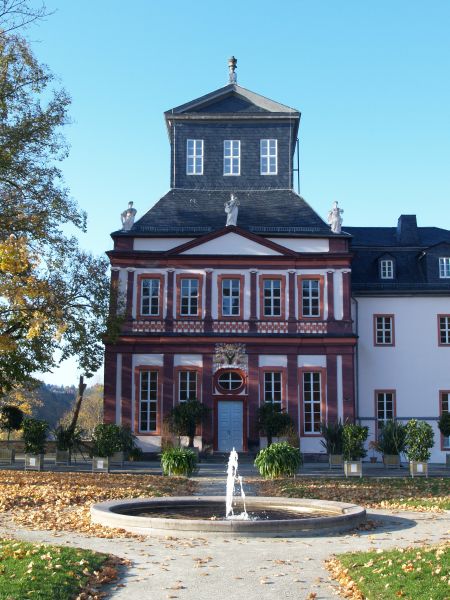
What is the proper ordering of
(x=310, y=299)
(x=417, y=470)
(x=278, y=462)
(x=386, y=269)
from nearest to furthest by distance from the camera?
1. (x=278, y=462)
2. (x=417, y=470)
3. (x=310, y=299)
4. (x=386, y=269)

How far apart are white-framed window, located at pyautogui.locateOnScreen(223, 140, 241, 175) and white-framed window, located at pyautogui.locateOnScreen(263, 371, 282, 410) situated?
10.5m

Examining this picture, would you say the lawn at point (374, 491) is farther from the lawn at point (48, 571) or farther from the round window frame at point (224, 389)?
the round window frame at point (224, 389)

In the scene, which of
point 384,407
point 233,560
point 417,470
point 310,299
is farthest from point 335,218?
point 233,560

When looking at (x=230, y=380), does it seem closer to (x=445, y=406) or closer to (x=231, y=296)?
(x=231, y=296)

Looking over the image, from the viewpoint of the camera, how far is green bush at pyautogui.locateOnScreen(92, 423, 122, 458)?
1098 inches

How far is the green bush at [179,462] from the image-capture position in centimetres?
2391

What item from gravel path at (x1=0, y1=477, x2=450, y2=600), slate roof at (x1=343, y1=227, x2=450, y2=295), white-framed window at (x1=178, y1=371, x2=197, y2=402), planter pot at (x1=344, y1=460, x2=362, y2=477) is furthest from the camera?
slate roof at (x1=343, y1=227, x2=450, y2=295)

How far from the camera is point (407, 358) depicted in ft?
124

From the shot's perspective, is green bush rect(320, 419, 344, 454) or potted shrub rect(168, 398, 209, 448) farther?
potted shrub rect(168, 398, 209, 448)

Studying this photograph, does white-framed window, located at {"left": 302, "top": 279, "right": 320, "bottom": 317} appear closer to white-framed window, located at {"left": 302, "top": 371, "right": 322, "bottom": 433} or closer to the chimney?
white-framed window, located at {"left": 302, "top": 371, "right": 322, "bottom": 433}

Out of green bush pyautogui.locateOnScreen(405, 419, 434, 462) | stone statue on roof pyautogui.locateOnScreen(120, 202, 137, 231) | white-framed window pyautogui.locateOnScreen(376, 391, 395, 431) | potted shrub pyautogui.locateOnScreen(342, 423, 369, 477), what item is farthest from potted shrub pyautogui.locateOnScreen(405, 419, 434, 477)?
stone statue on roof pyautogui.locateOnScreen(120, 202, 137, 231)

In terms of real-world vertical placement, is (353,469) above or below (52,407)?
below

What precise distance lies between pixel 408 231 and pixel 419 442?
645 inches

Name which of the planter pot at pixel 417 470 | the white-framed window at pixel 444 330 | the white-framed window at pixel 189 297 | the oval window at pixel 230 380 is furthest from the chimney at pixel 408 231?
the planter pot at pixel 417 470
